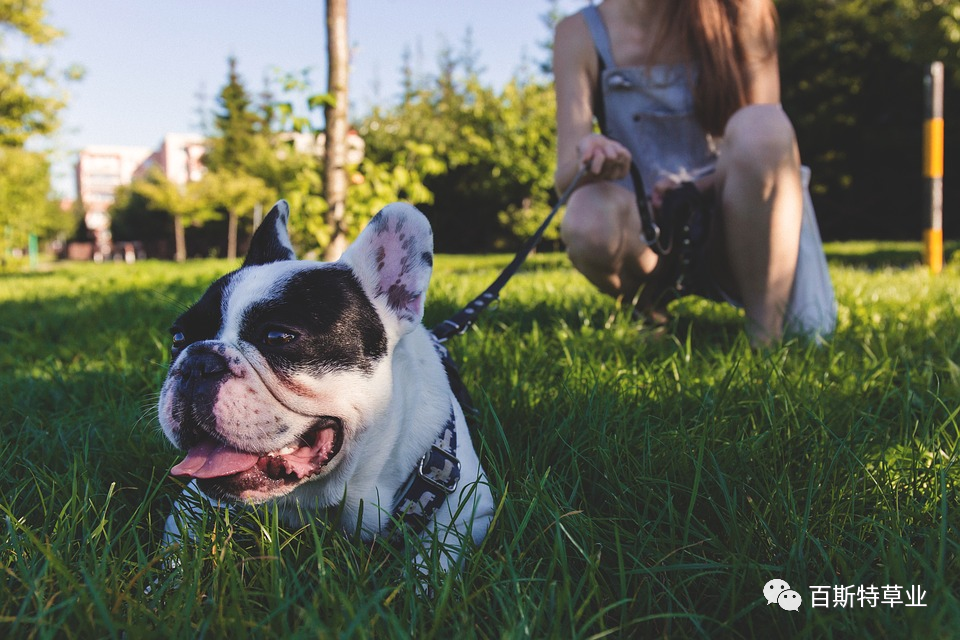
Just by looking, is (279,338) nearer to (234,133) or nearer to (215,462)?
(215,462)

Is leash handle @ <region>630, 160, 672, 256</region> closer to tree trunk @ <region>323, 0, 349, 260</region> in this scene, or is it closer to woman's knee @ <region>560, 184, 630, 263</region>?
woman's knee @ <region>560, 184, 630, 263</region>

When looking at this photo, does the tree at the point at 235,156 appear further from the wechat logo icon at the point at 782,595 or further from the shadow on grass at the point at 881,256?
the wechat logo icon at the point at 782,595

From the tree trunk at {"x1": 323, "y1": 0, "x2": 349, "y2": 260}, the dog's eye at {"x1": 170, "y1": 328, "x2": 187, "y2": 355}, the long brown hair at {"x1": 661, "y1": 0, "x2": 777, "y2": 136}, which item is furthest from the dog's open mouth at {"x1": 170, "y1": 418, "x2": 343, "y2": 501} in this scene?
the tree trunk at {"x1": 323, "y1": 0, "x2": 349, "y2": 260}

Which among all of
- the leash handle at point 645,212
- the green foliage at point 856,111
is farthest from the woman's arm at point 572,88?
Result: the green foliage at point 856,111

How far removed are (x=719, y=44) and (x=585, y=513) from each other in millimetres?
2340

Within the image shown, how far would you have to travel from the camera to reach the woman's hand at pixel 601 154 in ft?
8.09

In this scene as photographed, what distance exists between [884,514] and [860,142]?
18.7 m

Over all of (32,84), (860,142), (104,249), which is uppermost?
(32,84)

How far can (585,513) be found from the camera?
1429 mm

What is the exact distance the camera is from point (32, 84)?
52.4 feet

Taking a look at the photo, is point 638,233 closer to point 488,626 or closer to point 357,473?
point 357,473

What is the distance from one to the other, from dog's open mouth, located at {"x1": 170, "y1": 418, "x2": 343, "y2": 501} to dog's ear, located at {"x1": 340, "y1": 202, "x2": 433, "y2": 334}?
0.36 metres

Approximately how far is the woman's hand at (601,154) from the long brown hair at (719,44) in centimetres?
78

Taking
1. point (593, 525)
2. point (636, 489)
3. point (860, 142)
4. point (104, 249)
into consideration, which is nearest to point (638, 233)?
point (636, 489)
